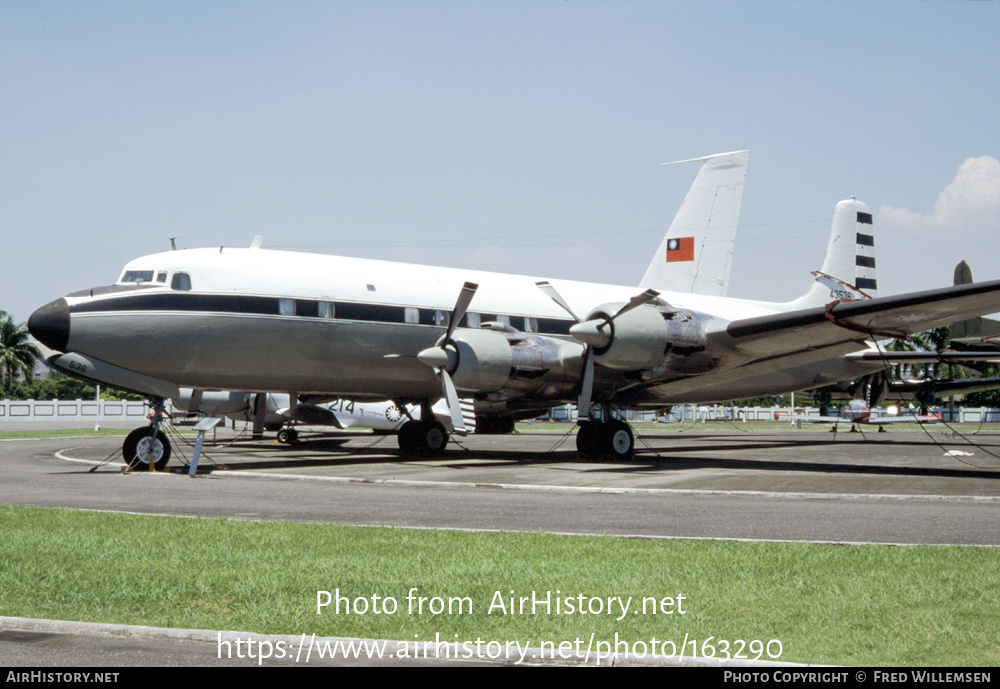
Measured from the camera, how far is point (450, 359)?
818 inches

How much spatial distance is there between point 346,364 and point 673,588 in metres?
15.5

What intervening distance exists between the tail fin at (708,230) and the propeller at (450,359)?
1166 cm

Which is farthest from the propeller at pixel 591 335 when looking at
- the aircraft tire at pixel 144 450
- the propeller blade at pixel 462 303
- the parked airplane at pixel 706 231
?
the aircraft tire at pixel 144 450

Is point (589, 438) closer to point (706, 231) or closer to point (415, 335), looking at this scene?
point (415, 335)

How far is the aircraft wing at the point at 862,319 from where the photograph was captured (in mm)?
17078

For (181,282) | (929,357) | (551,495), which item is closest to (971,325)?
(929,357)

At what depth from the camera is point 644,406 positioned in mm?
24188

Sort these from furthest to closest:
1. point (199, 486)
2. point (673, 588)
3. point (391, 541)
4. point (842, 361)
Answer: point (842, 361)
point (199, 486)
point (391, 541)
point (673, 588)

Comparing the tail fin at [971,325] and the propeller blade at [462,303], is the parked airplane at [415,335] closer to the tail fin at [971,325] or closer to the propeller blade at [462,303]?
the propeller blade at [462,303]

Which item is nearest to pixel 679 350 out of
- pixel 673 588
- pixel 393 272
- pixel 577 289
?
pixel 577 289

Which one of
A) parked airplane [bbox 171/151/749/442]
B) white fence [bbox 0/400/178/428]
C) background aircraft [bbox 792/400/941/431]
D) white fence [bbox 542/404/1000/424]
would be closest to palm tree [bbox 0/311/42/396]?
white fence [bbox 0/400/178/428]

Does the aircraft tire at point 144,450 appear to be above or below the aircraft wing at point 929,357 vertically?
below

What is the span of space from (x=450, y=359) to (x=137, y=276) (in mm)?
7226

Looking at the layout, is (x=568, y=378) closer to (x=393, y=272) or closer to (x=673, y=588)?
(x=393, y=272)
